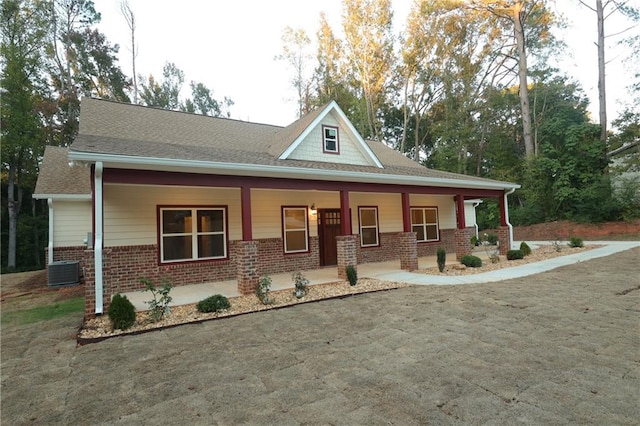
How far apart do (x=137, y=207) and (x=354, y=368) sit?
7276 millimetres

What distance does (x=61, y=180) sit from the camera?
11.0 m

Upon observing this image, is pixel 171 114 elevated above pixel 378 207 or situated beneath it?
elevated above

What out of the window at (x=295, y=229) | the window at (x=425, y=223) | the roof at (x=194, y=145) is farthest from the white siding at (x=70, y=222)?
the window at (x=425, y=223)

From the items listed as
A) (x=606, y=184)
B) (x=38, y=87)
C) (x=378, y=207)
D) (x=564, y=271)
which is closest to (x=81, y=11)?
(x=38, y=87)

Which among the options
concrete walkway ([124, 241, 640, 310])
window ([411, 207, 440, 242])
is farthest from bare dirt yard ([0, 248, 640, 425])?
window ([411, 207, 440, 242])

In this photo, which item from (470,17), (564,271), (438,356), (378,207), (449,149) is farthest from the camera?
(449,149)

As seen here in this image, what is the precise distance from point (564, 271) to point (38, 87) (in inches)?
1100

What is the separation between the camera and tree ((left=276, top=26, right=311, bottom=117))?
82.5 ft

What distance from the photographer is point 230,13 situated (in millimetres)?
14492

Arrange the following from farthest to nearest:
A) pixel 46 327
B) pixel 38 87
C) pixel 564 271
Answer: pixel 38 87 → pixel 564 271 → pixel 46 327

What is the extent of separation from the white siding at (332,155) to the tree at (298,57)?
56.3 feet

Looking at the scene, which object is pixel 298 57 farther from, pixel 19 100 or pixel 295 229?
pixel 295 229

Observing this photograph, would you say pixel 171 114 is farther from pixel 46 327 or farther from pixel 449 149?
pixel 449 149

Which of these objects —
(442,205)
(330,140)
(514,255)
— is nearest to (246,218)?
(330,140)
